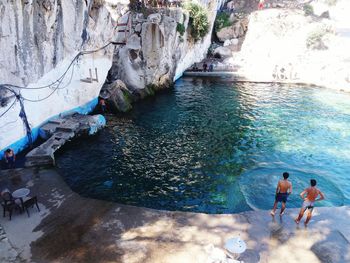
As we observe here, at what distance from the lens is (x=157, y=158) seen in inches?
712

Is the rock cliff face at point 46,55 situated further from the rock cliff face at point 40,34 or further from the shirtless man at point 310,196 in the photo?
the shirtless man at point 310,196

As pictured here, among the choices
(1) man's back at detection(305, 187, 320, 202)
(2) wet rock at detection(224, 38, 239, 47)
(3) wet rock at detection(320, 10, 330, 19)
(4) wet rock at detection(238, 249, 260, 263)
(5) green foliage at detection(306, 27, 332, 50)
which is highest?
(3) wet rock at detection(320, 10, 330, 19)

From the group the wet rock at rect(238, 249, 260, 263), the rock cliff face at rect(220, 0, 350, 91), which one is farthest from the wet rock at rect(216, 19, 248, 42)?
the wet rock at rect(238, 249, 260, 263)

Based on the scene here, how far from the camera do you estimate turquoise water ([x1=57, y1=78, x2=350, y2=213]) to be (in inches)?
579

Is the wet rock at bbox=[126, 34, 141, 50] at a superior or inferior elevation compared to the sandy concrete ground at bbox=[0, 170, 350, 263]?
superior

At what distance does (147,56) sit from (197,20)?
11.7m

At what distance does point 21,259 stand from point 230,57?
128 feet

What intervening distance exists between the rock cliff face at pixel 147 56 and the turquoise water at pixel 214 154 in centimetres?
225

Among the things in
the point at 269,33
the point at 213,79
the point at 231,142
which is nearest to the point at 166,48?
the point at 213,79

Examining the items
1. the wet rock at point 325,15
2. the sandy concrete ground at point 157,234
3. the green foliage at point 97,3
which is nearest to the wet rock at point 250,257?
the sandy concrete ground at point 157,234

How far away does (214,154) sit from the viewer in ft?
61.7

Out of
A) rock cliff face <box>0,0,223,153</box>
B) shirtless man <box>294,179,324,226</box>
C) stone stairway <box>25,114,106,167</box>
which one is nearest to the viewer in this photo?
shirtless man <box>294,179,324,226</box>

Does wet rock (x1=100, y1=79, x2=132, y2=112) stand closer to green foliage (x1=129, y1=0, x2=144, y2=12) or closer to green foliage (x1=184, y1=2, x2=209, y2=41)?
green foliage (x1=129, y1=0, x2=144, y2=12)

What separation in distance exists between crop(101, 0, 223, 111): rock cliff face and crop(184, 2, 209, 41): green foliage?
2.58m
